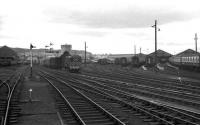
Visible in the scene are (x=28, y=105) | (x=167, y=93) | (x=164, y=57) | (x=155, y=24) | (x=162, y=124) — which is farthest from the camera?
(x=164, y=57)

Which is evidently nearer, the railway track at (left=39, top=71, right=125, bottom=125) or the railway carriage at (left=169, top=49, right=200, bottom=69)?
the railway track at (left=39, top=71, right=125, bottom=125)

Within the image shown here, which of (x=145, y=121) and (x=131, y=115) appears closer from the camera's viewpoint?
(x=145, y=121)

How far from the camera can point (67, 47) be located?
109 metres

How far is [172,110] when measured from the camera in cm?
1252

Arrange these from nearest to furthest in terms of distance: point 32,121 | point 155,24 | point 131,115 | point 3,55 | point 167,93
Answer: point 32,121 < point 131,115 < point 167,93 < point 155,24 < point 3,55

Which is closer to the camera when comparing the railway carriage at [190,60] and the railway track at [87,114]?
the railway track at [87,114]

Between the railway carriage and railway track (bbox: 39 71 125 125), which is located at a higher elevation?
the railway carriage

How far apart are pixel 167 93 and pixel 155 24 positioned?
94.4 feet

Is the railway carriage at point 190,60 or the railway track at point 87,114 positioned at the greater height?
the railway carriage at point 190,60

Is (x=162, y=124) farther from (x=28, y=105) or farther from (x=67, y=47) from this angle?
(x=67, y=47)

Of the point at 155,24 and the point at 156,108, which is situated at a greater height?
the point at 155,24

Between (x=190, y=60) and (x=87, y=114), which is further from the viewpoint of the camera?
(x=190, y=60)

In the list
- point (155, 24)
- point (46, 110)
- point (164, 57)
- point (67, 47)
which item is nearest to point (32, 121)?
point (46, 110)

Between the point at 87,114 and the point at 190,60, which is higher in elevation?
the point at 190,60
